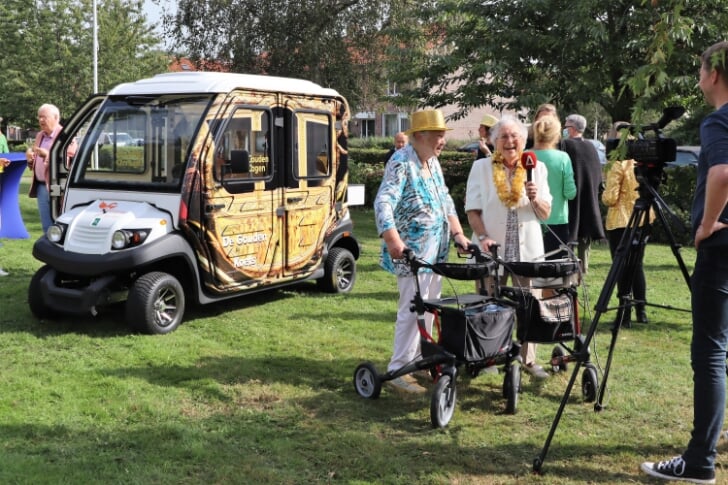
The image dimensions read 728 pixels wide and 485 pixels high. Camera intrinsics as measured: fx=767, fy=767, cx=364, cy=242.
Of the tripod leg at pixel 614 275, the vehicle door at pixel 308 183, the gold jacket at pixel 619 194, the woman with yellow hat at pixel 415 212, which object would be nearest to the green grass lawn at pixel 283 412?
the tripod leg at pixel 614 275

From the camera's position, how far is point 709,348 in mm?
3834

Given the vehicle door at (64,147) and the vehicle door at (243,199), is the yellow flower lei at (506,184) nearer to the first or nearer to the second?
the vehicle door at (243,199)

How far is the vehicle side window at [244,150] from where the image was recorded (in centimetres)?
729

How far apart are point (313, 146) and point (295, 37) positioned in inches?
565

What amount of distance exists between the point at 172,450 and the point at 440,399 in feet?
5.36

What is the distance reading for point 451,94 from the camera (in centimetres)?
1656

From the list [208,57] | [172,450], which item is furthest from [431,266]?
[208,57]

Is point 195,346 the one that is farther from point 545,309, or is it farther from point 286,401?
point 545,309

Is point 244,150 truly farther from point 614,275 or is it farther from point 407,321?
point 614,275

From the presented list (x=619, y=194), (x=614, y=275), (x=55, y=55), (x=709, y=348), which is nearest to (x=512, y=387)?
(x=614, y=275)

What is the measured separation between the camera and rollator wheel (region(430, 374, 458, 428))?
4.77 meters

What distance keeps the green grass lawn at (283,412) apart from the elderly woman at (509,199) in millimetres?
592

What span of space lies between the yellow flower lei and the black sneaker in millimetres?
2093

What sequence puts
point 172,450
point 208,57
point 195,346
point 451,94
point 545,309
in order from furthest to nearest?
point 208,57, point 451,94, point 195,346, point 545,309, point 172,450
